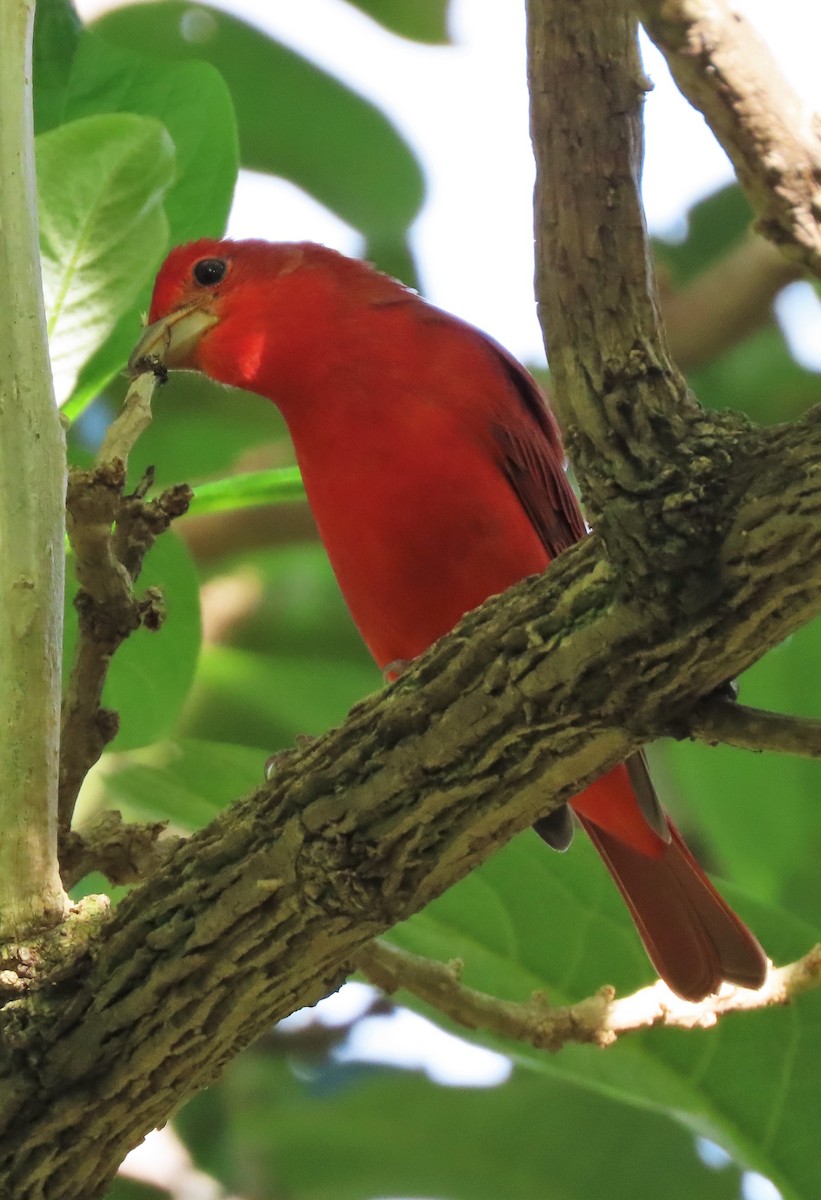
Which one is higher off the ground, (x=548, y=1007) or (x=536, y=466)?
(x=536, y=466)

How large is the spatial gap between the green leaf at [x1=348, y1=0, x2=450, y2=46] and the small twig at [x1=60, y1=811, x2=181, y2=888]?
7.49ft

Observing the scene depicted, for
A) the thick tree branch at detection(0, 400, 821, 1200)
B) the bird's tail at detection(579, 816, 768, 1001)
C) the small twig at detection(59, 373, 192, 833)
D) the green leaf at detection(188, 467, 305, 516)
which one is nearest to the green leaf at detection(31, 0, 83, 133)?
the green leaf at detection(188, 467, 305, 516)

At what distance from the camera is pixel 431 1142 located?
11.0 feet

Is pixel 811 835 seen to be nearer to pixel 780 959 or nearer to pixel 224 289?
pixel 780 959

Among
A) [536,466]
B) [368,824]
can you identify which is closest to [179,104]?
[536,466]

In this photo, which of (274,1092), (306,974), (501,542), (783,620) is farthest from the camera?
(274,1092)

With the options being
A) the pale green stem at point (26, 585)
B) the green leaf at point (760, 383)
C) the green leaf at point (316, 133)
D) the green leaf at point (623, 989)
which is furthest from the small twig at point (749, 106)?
the green leaf at point (760, 383)

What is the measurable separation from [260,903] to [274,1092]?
87.7 inches

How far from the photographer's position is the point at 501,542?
2326mm

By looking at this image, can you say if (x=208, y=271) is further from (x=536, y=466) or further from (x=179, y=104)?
(x=536, y=466)

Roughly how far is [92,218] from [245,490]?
1.61 feet

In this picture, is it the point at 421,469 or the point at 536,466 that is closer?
the point at 421,469

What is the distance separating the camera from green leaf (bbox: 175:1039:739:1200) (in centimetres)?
318

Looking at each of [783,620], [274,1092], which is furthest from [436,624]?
[274,1092]
